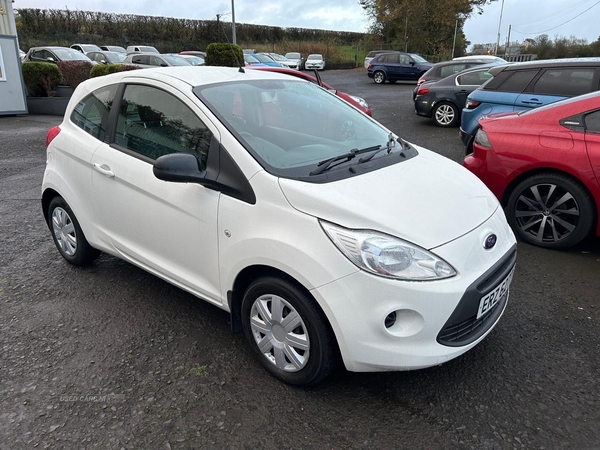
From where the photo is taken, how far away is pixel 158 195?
3.02 metres

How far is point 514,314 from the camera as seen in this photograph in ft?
11.2

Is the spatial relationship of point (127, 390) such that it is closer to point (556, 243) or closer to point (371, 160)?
point (371, 160)

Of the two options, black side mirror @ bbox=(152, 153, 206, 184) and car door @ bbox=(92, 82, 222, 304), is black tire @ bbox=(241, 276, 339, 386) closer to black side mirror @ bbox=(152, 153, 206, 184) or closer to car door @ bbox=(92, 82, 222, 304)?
car door @ bbox=(92, 82, 222, 304)

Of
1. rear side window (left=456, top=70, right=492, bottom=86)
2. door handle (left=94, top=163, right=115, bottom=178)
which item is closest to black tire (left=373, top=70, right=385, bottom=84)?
rear side window (left=456, top=70, right=492, bottom=86)

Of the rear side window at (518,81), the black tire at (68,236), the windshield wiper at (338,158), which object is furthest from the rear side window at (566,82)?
the black tire at (68,236)

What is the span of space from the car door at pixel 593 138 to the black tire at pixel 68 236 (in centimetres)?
430

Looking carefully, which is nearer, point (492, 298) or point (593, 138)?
point (492, 298)

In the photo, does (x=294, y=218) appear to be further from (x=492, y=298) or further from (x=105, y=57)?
(x=105, y=57)

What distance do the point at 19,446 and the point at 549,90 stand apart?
741 centimetres

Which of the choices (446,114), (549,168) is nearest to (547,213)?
(549,168)

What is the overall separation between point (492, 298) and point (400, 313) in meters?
0.59

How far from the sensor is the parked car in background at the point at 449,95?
11133 millimetres

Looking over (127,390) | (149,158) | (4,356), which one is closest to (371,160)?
(149,158)

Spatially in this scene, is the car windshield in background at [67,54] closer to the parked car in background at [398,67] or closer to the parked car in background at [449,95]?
the parked car in background at [398,67]
